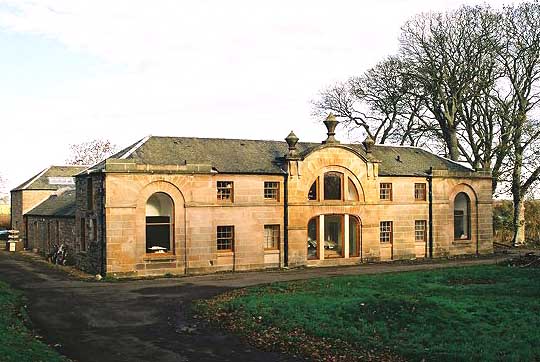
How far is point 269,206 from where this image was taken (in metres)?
34.1

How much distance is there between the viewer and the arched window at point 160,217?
104ft

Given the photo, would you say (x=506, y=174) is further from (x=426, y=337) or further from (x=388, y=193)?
(x=426, y=337)

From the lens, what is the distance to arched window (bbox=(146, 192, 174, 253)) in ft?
104

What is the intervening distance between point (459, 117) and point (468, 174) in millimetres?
9569

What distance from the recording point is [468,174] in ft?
135

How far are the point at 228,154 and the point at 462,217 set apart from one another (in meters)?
18.5

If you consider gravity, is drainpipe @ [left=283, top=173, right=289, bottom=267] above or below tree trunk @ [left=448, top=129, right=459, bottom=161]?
below

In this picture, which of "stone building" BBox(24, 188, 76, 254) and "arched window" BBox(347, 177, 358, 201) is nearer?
"arched window" BBox(347, 177, 358, 201)

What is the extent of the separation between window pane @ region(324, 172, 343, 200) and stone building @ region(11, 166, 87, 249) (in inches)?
986

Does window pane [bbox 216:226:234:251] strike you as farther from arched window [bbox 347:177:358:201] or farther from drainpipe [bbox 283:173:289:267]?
arched window [bbox 347:177:358:201]

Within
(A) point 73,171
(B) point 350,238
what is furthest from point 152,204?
(A) point 73,171

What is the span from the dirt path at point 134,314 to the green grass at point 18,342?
561 millimetres

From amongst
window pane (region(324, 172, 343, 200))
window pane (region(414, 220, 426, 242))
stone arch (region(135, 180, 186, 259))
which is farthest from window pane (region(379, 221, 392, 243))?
stone arch (region(135, 180, 186, 259))

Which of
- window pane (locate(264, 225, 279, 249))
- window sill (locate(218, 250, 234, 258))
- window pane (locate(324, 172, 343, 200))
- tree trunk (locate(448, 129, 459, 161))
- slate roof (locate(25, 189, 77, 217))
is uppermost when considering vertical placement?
tree trunk (locate(448, 129, 459, 161))
